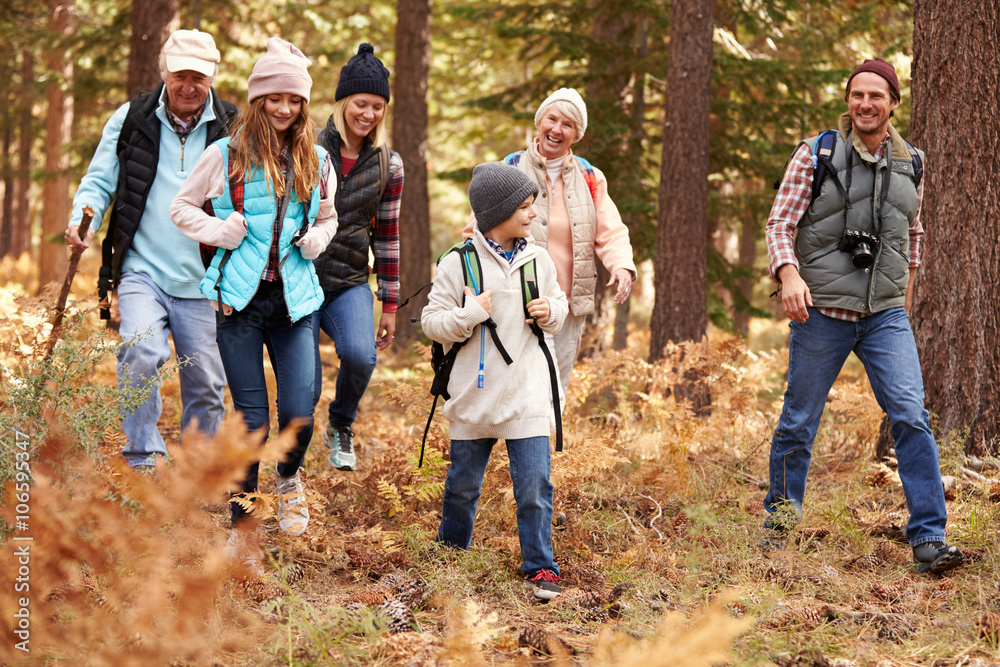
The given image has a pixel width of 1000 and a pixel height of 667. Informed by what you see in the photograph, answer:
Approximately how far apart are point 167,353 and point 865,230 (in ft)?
13.3

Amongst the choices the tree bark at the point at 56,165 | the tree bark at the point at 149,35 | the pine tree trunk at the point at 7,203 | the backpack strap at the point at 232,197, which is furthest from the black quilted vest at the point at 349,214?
the pine tree trunk at the point at 7,203

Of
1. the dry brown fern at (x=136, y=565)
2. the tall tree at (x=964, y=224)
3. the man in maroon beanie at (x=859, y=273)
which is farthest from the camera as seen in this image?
the tall tree at (x=964, y=224)

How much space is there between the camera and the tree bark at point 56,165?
17.5 metres

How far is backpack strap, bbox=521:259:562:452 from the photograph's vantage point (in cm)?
437

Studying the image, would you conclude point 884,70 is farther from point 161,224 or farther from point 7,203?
point 7,203

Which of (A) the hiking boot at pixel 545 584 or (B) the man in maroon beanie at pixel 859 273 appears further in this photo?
(B) the man in maroon beanie at pixel 859 273

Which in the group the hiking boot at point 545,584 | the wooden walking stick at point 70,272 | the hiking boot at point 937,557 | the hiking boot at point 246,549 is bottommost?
the hiking boot at point 545,584

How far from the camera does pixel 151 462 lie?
5.02m

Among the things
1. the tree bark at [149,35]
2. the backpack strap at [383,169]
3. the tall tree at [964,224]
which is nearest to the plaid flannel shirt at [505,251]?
the backpack strap at [383,169]

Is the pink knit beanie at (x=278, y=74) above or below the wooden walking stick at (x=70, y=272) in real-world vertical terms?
above

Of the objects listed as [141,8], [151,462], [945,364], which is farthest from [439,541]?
[141,8]

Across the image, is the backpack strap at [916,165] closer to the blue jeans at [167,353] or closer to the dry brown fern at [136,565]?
the dry brown fern at [136,565]

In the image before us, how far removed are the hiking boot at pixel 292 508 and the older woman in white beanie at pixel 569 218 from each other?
1.69 m

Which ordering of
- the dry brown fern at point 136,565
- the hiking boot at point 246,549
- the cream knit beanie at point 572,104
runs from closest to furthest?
the dry brown fern at point 136,565 → the hiking boot at point 246,549 → the cream knit beanie at point 572,104
